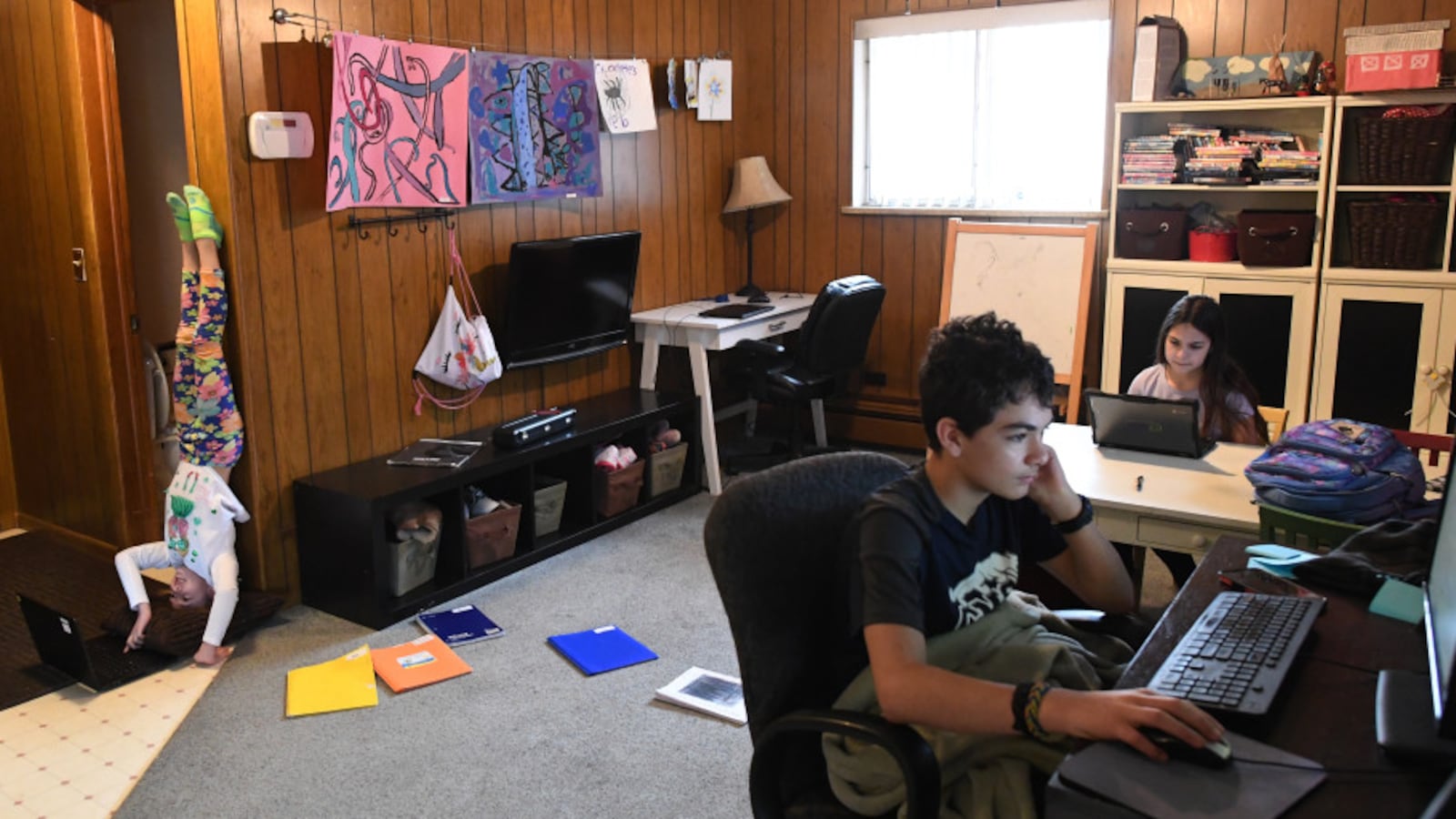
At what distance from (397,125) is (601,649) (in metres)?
1.84

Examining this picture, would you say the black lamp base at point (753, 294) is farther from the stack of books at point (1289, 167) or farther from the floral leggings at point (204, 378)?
the floral leggings at point (204, 378)

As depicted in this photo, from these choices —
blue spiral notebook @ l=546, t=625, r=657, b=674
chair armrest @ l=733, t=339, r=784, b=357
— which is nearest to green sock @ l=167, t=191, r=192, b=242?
blue spiral notebook @ l=546, t=625, r=657, b=674

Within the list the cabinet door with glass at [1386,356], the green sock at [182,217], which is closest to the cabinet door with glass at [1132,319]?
the cabinet door with glass at [1386,356]

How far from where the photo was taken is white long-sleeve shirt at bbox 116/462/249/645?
353cm

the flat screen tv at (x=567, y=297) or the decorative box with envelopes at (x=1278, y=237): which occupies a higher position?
the decorative box with envelopes at (x=1278, y=237)

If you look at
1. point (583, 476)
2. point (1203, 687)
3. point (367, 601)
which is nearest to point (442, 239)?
point (583, 476)

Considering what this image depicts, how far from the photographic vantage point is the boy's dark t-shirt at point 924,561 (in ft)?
5.31

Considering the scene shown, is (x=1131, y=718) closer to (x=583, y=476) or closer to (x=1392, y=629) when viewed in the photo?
(x=1392, y=629)

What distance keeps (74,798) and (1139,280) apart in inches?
154

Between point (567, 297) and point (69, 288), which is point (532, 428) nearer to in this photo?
point (567, 297)

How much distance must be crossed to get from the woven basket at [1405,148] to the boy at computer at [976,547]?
3.05 m

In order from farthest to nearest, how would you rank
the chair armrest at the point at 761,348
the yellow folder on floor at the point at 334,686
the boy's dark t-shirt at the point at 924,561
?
1. the chair armrest at the point at 761,348
2. the yellow folder on floor at the point at 334,686
3. the boy's dark t-shirt at the point at 924,561

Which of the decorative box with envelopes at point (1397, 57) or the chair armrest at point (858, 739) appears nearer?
the chair armrest at point (858, 739)

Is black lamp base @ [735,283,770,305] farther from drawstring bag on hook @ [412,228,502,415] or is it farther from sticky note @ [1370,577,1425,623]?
sticky note @ [1370,577,1425,623]
